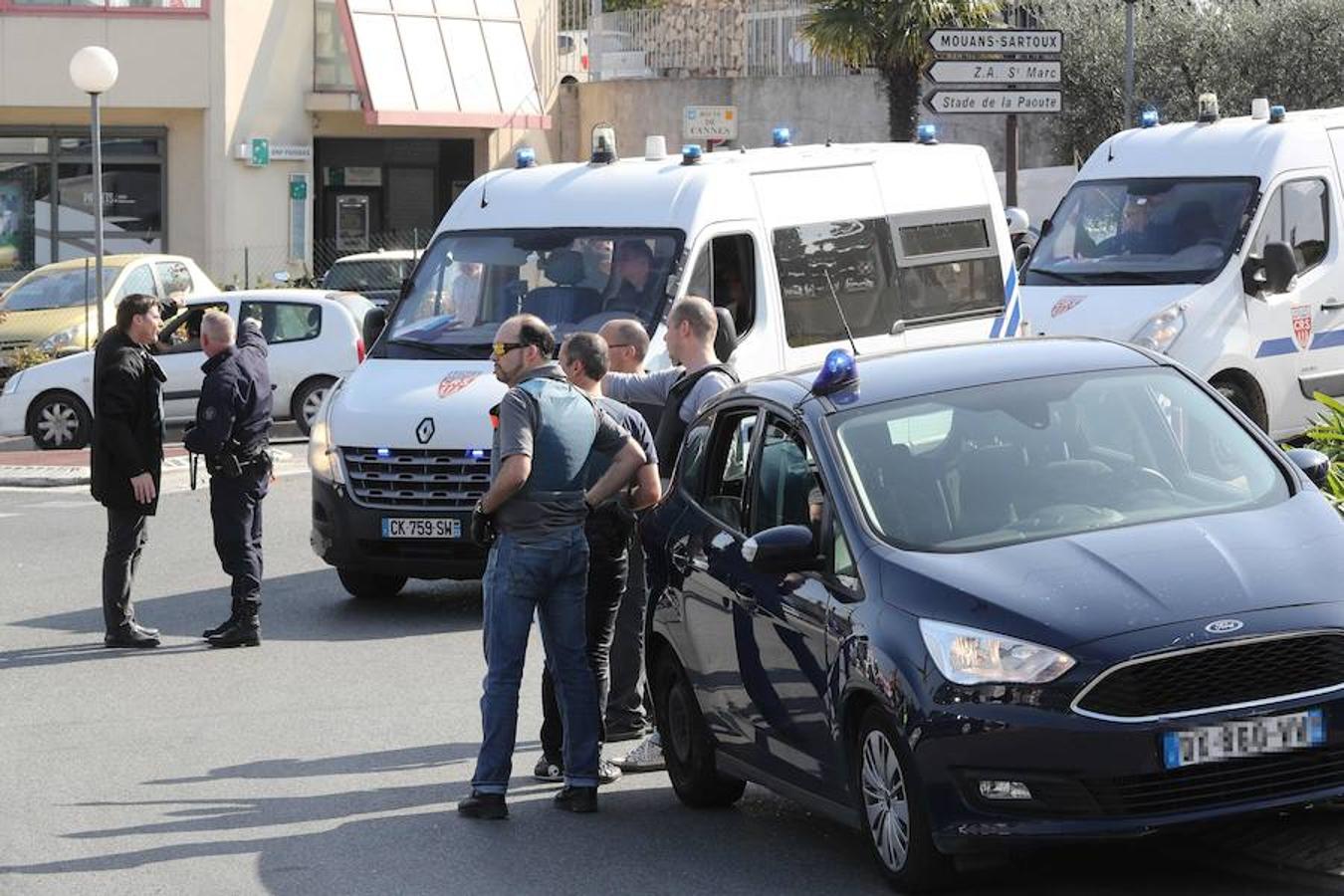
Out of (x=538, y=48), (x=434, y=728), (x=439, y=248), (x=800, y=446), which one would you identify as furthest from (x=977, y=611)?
(x=538, y=48)

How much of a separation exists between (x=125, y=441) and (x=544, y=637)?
4946 mm

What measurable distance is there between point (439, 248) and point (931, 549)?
321 inches

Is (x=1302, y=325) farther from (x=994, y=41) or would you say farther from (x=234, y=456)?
(x=234, y=456)

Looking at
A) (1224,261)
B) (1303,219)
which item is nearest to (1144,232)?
(1224,261)

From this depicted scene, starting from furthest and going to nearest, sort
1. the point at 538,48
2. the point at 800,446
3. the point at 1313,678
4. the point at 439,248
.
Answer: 1. the point at 538,48
2. the point at 439,248
3. the point at 800,446
4. the point at 1313,678

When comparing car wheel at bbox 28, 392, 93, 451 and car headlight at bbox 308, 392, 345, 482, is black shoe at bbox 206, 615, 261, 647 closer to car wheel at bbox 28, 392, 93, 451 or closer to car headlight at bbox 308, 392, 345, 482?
car headlight at bbox 308, 392, 345, 482

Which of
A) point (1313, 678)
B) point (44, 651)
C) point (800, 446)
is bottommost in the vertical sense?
point (44, 651)

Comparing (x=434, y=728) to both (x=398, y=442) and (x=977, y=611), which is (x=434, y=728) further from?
(x=977, y=611)

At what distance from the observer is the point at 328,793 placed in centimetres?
985

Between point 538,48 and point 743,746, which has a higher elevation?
point 538,48

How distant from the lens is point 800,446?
28.0ft

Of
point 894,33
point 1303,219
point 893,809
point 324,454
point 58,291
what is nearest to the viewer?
point 893,809

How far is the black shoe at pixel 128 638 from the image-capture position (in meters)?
13.6

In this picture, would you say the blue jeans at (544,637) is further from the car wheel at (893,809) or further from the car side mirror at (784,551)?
the car wheel at (893,809)
